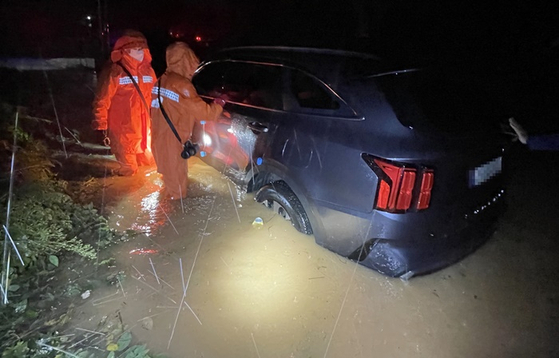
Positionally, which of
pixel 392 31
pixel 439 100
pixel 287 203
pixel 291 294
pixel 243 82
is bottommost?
pixel 291 294

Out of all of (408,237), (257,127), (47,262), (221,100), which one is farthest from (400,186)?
(47,262)

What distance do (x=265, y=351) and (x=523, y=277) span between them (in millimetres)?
2515

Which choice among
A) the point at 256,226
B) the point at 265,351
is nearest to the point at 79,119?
the point at 256,226

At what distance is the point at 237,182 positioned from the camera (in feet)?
14.7

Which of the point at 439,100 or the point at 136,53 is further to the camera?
the point at 136,53

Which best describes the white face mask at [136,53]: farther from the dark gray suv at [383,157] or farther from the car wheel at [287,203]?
the car wheel at [287,203]

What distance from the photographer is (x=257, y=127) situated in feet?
12.2

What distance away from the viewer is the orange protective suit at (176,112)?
13.1ft

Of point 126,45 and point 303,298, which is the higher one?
point 126,45

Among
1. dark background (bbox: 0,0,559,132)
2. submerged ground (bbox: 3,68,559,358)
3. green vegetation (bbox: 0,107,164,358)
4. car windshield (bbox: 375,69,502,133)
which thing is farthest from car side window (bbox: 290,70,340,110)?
dark background (bbox: 0,0,559,132)

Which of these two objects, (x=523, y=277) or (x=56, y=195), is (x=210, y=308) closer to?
(x=56, y=195)

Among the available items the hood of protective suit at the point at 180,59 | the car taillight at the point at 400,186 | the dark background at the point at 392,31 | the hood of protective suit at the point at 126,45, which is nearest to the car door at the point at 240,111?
the hood of protective suit at the point at 180,59

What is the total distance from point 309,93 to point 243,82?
3.70 ft

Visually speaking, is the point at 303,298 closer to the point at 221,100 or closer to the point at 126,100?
the point at 221,100
